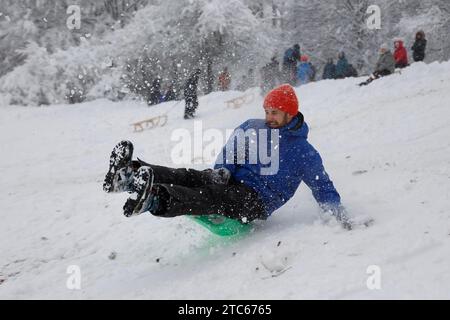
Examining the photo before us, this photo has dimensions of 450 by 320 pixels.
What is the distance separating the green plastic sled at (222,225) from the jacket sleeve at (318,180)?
0.61 meters

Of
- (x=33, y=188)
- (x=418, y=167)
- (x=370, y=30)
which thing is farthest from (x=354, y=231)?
(x=370, y=30)

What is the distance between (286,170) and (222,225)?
68cm

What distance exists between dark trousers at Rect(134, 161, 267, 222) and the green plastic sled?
0.07m

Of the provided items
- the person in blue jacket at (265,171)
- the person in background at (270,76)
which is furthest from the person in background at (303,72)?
the person in blue jacket at (265,171)

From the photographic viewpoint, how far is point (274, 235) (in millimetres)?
3404

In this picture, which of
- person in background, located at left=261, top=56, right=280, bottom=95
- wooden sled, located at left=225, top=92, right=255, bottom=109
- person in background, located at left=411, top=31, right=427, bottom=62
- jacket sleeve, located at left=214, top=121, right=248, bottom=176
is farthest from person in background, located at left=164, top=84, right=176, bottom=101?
Result: jacket sleeve, located at left=214, top=121, right=248, bottom=176

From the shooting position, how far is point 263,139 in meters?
3.65

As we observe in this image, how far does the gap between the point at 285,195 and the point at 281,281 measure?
1.18 metres

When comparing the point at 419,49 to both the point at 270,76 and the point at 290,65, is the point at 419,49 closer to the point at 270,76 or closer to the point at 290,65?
the point at 290,65

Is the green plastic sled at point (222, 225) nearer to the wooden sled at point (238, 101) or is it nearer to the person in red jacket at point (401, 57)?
the wooden sled at point (238, 101)

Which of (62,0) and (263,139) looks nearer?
(263,139)

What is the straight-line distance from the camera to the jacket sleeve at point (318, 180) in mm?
3422
